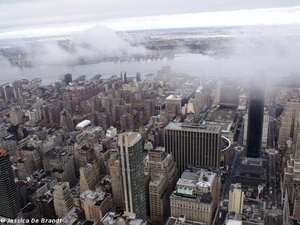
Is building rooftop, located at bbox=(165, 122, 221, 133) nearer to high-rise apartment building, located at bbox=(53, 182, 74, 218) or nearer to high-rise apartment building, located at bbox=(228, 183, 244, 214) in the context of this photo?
high-rise apartment building, located at bbox=(228, 183, 244, 214)

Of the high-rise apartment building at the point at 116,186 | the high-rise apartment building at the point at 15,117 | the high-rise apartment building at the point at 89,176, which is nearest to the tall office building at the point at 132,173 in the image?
the high-rise apartment building at the point at 116,186

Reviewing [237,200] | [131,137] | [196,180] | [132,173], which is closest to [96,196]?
[132,173]

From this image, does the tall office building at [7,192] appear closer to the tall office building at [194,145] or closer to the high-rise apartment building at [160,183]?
the high-rise apartment building at [160,183]

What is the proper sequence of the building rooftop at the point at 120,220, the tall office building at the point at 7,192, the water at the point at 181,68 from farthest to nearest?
the water at the point at 181,68 → the tall office building at the point at 7,192 → the building rooftop at the point at 120,220

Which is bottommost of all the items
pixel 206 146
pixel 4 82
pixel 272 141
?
pixel 272 141

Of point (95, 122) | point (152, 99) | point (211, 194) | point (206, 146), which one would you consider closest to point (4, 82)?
point (95, 122)

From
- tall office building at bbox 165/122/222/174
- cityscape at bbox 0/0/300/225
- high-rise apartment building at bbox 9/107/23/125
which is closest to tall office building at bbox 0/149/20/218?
cityscape at bbox 0/0/300/225

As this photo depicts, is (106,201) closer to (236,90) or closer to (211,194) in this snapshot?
(211,194)
